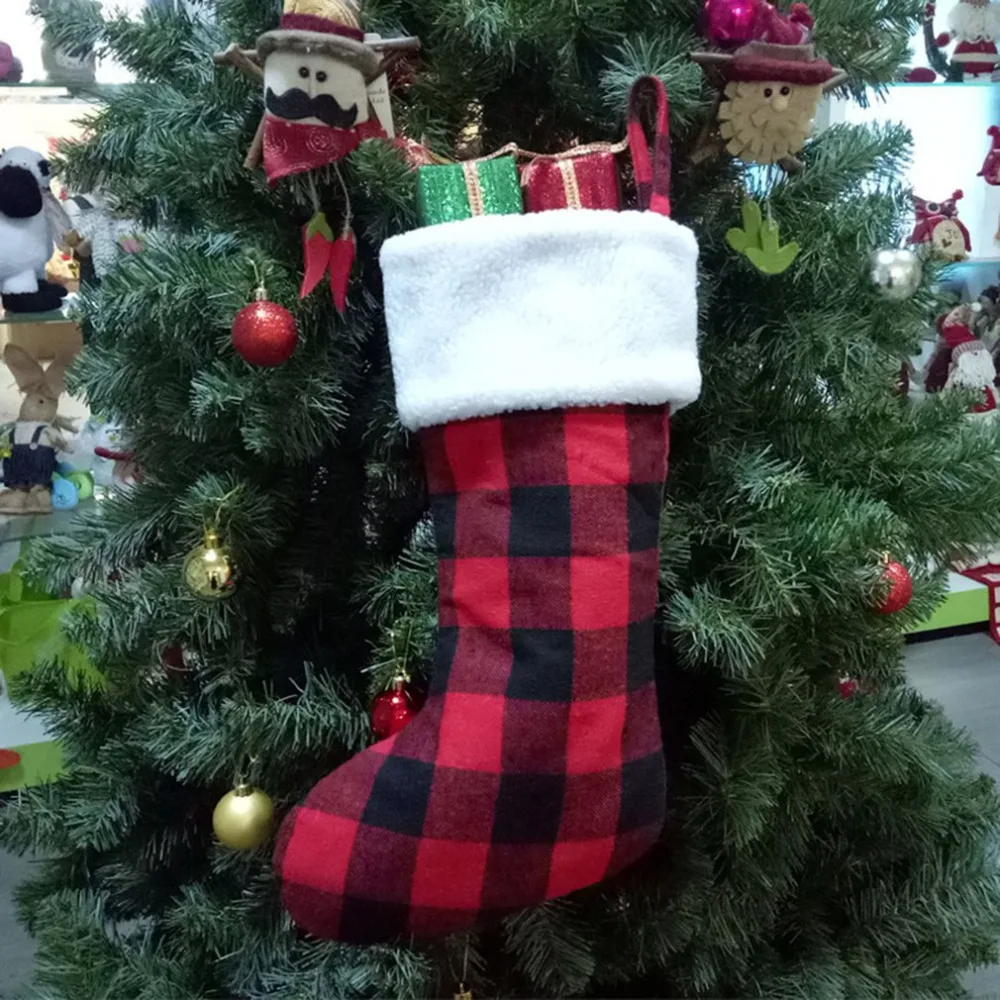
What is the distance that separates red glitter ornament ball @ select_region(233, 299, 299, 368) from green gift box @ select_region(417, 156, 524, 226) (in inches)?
4.7

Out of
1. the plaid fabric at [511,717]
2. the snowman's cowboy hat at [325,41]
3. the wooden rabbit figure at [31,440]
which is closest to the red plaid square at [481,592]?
the plaid fabric at [511,717]

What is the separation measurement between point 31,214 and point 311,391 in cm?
102

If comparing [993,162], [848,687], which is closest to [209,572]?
[848,687]

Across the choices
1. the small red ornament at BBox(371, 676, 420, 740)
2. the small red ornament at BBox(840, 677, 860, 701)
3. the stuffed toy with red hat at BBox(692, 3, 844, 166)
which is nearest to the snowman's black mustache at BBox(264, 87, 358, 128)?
the stuffed toy with red hat at BBox(692, 3, 844, 166)

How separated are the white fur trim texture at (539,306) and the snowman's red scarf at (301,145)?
0.25 feet

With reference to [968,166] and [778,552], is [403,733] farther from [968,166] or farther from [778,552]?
[968,166]

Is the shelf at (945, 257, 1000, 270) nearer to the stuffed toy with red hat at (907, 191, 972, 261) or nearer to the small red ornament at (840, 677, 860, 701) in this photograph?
the stuffed toy with red hat at (907, 191, 972, 261)

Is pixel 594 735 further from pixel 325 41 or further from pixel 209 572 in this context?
pixel 325 41

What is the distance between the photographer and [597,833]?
68cm

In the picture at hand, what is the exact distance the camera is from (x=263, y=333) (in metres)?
0.66

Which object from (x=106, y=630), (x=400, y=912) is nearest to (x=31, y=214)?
(x=106, y=630)

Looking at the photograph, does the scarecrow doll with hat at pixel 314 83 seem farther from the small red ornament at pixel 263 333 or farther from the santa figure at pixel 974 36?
the santa figure at pixel 974 36

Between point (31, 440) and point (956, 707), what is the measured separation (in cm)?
161

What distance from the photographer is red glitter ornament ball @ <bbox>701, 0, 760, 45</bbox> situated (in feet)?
2.22
